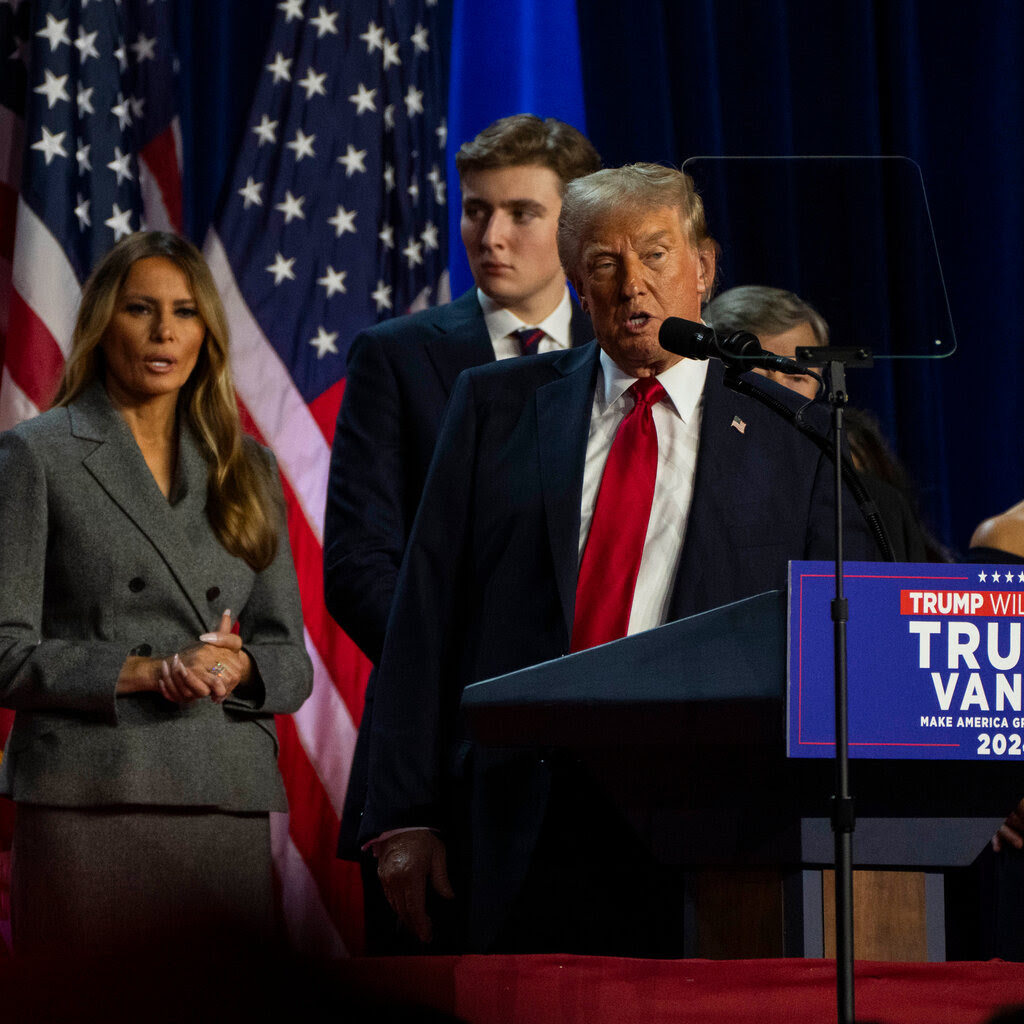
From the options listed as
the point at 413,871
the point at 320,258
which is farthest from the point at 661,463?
the point at 320,258

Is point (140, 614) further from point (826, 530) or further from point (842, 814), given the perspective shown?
point (842, 814)

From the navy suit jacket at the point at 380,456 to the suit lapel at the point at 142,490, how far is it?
25 cm

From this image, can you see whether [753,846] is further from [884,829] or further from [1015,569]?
[1015,569]

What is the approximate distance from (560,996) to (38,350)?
283cm

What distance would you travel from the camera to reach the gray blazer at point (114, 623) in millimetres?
2289

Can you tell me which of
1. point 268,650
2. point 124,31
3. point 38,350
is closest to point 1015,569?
point 268,650

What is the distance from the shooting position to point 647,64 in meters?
4.05

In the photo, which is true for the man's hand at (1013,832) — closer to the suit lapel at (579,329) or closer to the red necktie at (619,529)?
the red necktie at (619,529)

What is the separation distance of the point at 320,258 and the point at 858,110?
1493mm

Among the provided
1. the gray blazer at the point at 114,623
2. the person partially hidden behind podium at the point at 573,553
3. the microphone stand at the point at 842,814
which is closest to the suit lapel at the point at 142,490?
the gray blazer at the point at 114,623

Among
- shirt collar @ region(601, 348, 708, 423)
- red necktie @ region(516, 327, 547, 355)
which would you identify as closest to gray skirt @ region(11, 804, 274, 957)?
shirt collar @ region(601, 348, 708, 423)

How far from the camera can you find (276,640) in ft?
8.34

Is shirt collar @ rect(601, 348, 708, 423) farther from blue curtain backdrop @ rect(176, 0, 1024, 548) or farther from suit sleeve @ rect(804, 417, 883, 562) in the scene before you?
blue curtain backdrop @ rect(176, 0, 1024, 548)

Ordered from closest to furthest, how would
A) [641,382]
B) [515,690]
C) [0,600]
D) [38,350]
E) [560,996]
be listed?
[560,996] → [515,690] → [641,382] → [0,600] → [38,350]
